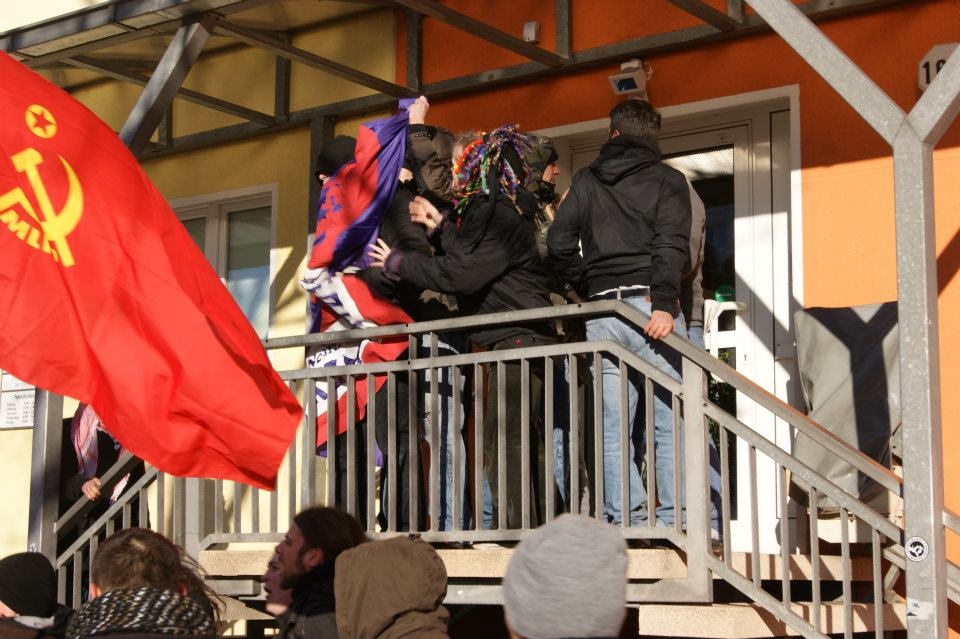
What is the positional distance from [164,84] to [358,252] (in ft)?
4.25

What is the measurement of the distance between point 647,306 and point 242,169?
4.19 m

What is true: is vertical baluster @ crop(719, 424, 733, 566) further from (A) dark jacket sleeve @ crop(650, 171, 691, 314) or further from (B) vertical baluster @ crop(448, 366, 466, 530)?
(B) vertical baluster @ crop(448, 366, 466, 530)

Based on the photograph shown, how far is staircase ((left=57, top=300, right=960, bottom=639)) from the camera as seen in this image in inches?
200

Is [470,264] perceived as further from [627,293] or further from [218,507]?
[218,507]

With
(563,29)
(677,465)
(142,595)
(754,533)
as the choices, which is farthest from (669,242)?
(142,595)

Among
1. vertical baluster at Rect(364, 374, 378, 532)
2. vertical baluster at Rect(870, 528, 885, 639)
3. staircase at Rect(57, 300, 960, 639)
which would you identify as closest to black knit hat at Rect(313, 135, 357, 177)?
staircase at Rect(57, 300, 960, 639)

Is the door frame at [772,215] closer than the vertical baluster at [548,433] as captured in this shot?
No

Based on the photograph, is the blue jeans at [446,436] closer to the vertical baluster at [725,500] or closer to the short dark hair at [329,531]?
the short dark hair at [329,531]

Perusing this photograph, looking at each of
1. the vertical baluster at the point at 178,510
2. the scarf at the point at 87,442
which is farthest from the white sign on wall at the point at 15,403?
the vertical baluster at the point at 178,510

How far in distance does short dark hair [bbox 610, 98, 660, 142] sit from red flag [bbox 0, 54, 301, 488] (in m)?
1.87

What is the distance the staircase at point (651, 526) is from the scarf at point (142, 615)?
6.03 ft

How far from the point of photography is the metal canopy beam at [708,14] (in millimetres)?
6784

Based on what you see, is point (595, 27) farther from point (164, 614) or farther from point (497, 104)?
point (164, 614)

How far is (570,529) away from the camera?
2.49 metres
